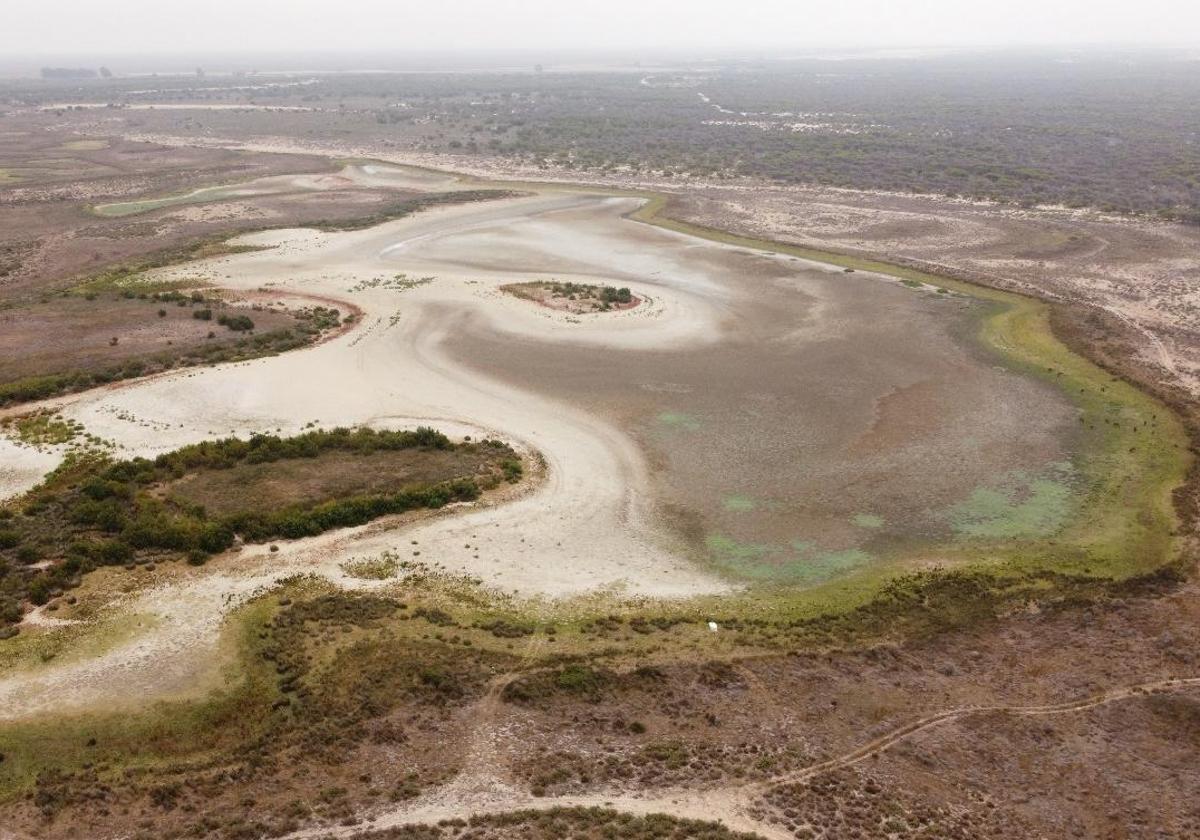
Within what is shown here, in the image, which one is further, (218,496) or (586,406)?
(586,406)

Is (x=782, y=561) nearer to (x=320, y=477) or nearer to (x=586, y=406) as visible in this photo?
(x=586, y=406)

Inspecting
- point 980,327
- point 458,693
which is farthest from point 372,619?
point 980,327

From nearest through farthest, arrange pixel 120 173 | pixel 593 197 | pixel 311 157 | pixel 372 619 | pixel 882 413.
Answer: pixel 372 619
pixel 882 413
pixel 593 197
pixel 120 173
pixel 311 157

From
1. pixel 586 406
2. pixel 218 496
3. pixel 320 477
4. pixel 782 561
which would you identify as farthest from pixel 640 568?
pixel 218 496

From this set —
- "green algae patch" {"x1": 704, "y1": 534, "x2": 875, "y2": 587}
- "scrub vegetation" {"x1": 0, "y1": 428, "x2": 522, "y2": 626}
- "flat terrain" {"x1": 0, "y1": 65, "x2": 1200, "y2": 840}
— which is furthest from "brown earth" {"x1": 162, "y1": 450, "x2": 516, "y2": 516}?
"green algae patch" {"x1": 704, "y1": 534, "x2": 875, "y2": 587}

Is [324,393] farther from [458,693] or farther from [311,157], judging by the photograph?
[311,157]

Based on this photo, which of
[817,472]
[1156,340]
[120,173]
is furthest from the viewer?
[120,173]

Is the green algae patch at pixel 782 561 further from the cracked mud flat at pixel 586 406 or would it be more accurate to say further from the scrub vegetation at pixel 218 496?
the scrub vegetation at pixel 218 496

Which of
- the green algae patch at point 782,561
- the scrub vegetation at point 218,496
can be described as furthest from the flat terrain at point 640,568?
the scrub vegetation at point 218,496

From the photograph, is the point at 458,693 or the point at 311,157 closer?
the point at 458,693
